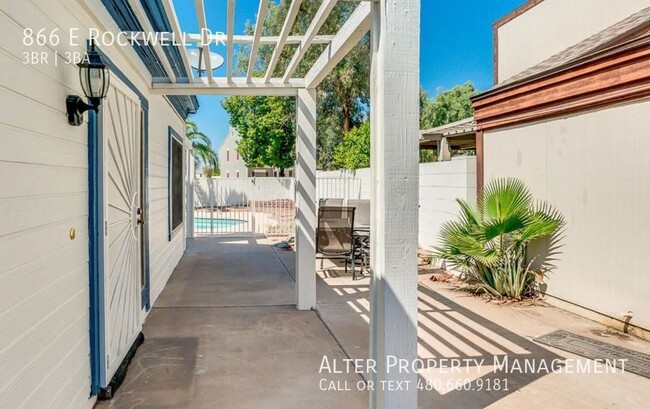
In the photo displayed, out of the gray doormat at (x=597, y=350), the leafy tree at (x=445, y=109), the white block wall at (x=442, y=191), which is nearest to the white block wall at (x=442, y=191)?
the white block wall at (x=442, y=191)

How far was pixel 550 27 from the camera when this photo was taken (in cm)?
607

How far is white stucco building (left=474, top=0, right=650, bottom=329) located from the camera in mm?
4344

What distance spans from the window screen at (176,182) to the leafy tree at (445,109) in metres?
22.3

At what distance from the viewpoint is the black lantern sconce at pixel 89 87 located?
254 centimetres

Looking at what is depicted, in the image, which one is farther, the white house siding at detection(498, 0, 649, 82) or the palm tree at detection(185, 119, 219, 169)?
the palm tree at detection(185, 119, 219, 169)

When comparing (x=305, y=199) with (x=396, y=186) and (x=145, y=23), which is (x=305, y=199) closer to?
(x=145, y=23)

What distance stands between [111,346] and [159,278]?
8.93ft

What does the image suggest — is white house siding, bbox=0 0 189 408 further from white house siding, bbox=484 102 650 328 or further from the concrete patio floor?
white house siding, bbox=484 102 650 328

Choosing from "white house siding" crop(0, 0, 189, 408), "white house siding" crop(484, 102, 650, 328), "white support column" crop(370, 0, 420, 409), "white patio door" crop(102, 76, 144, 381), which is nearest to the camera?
"white house siding" crop(0, 0, 189, 408)

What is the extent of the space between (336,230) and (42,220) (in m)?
5.14

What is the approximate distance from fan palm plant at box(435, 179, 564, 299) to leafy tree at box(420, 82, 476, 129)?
23.8 m

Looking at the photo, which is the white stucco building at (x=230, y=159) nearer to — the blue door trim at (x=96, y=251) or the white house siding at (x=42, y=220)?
the blue door trim at (x=96, y=251)

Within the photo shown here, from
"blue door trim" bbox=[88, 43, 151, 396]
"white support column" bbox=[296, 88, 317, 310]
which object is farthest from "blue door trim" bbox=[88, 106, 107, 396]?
"white support column" bbox=[296, 88, 317, 310]

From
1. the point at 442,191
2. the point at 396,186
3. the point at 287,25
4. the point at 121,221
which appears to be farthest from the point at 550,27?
the point at 121,221
